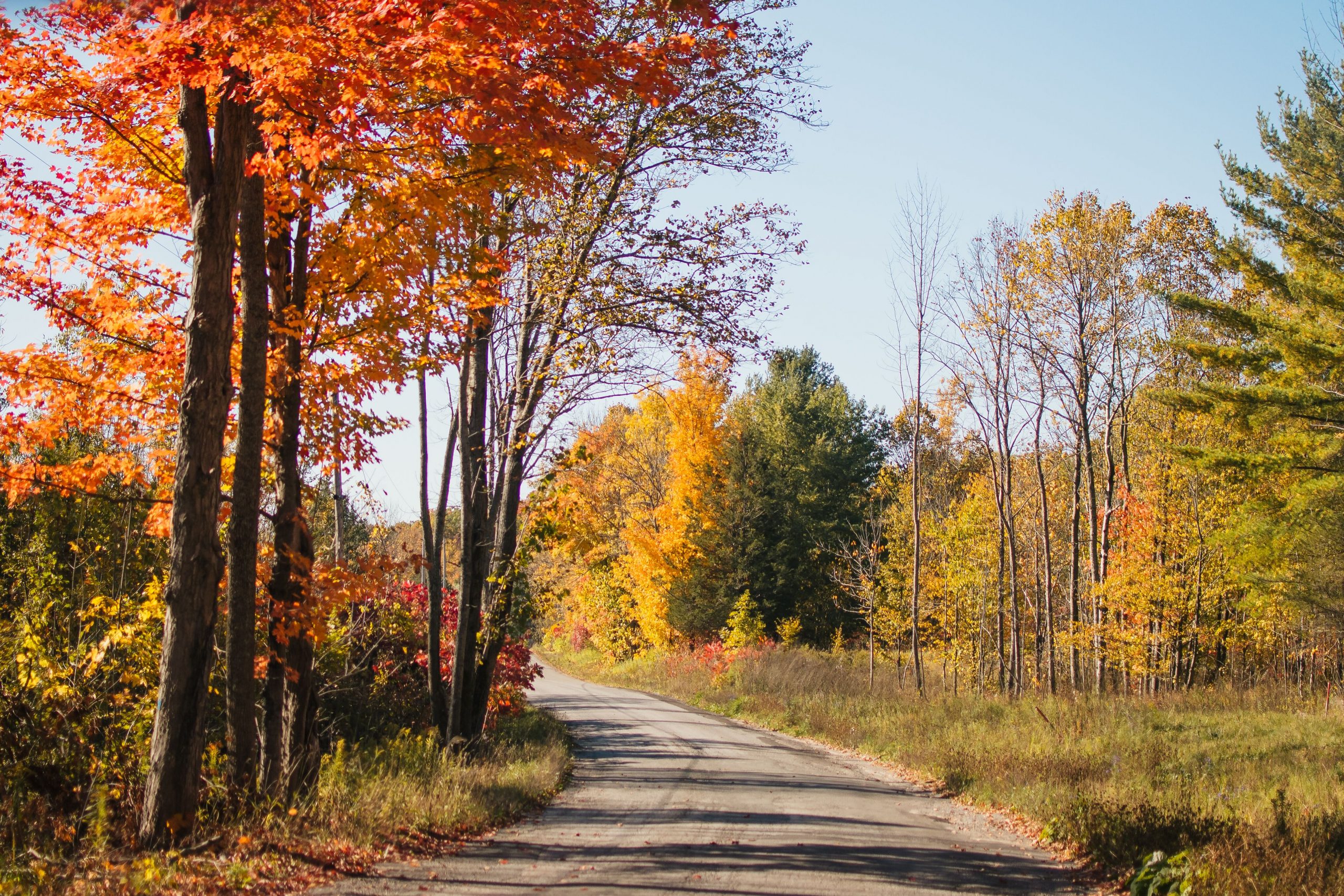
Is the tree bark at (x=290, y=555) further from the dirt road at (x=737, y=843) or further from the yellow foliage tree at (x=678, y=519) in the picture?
the yellow foliage tree at (x=678, y=519)

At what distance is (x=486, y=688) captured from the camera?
15.3 metres

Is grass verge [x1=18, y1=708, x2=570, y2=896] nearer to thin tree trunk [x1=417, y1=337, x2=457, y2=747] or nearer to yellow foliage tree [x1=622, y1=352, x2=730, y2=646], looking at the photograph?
thin tree trunk [x1=417, y1=337, x2=457, y2=747]

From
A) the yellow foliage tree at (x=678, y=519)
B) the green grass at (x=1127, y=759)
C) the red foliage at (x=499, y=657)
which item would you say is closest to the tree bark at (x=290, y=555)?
the red foliage at (x=499, y=657)

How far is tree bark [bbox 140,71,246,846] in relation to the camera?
23.7 feet

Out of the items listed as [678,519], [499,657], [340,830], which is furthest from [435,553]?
[678,519]

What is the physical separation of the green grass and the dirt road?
76cm

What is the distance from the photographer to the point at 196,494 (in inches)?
288

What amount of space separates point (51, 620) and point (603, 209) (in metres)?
8.61

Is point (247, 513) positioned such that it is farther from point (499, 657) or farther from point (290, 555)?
point (499, 657)

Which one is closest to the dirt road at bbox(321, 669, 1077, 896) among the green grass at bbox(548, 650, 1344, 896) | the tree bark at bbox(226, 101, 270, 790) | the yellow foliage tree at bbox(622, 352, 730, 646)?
the green grass at bbox(548, 650, 1344, 896)

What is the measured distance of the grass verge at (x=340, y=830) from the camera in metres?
6.25

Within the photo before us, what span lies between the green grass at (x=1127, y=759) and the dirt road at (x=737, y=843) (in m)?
0.76

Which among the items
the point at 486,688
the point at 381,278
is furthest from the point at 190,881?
the point at 486,688

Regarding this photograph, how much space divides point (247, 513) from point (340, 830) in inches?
113
